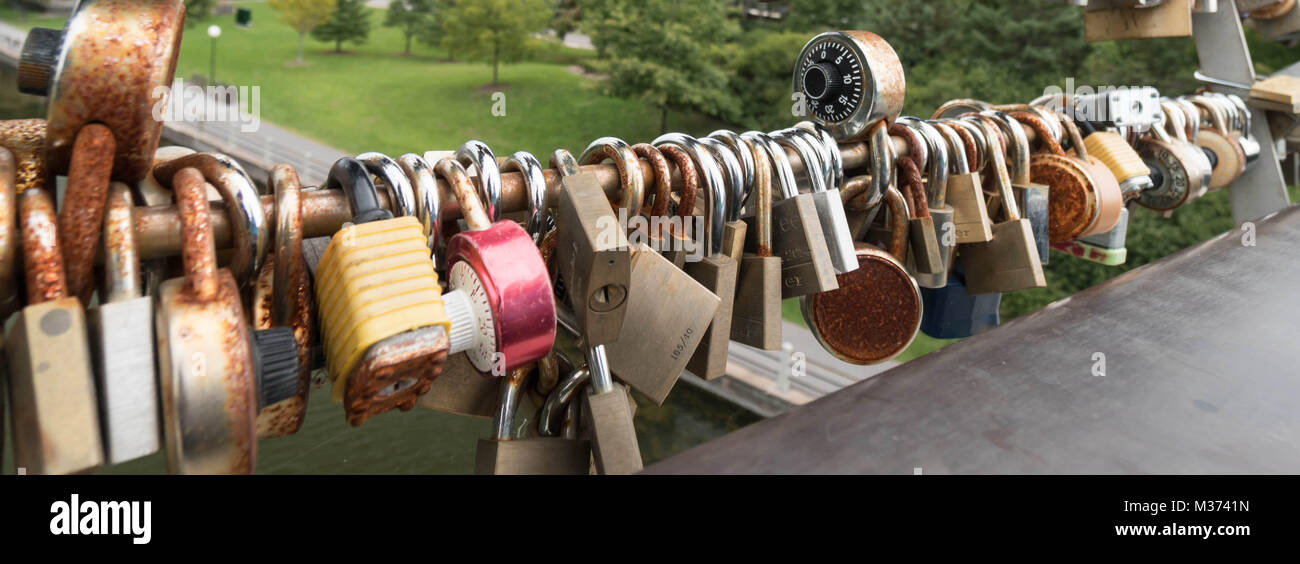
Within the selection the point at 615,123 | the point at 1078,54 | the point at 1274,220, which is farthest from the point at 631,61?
the point at 1274,220

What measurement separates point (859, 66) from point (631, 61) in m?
12.9

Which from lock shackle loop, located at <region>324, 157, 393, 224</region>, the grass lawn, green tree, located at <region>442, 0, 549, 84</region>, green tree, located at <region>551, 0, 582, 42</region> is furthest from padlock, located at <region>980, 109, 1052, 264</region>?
green tree, located at <region>551, 0, 582, 42</region>

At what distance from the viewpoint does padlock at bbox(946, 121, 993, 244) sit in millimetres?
1083

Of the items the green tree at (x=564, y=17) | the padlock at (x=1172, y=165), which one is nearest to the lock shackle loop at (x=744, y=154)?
the padlock at (x=1172, y=165)

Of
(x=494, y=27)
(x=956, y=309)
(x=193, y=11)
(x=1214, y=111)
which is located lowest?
(x=956, y=309)

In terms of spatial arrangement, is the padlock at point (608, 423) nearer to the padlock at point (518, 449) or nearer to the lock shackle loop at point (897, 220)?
the padlock at point (518, 449)

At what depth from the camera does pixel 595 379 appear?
691 mm

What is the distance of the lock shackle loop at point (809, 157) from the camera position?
0.90 metres

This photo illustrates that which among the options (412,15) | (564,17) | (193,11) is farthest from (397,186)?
(412,15)

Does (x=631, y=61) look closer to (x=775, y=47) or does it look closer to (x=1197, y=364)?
(x=775, y=47)

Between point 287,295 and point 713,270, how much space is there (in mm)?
372

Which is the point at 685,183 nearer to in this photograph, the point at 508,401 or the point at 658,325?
the point at 658,325

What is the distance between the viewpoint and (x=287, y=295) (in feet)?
1.92

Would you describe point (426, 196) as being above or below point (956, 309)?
above
